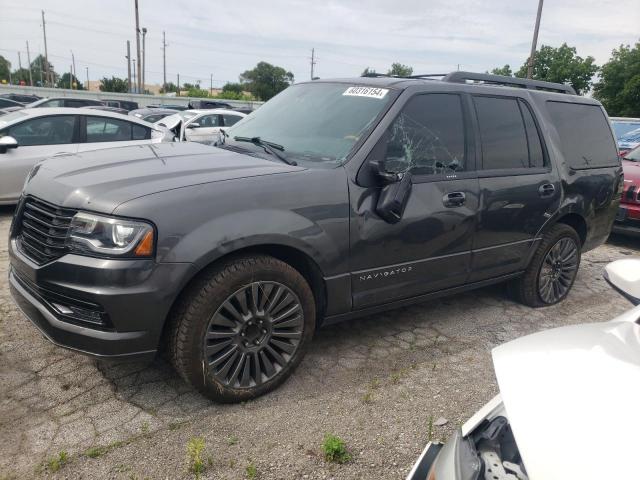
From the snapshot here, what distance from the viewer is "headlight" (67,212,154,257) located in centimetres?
244

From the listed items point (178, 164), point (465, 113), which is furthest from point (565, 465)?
point (465, 113)

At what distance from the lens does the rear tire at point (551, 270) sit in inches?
176

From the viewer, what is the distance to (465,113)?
12.3ft

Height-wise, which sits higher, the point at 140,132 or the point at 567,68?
the point at 567,68

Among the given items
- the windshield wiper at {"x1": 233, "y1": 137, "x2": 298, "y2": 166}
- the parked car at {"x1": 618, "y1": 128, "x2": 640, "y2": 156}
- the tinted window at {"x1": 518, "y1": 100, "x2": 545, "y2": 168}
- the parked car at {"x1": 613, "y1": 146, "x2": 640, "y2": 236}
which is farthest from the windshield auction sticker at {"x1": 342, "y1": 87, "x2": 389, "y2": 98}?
the parked car at {"x1": 618, "y1": 128, "x2": 640, "y2": 156}

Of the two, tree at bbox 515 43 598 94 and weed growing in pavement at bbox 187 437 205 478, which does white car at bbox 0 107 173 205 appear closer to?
weed growing in pavement at bbox 187 437 205 478

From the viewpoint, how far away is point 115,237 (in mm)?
2451

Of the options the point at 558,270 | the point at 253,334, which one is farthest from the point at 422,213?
the point at 558,270

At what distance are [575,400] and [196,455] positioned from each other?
1.78 meters

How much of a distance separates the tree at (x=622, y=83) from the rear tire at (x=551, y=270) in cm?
3708

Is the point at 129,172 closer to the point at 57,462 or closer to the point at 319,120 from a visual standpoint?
the point at 319,120

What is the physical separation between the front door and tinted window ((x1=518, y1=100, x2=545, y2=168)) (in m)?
0.74

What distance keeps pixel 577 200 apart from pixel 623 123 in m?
11.6

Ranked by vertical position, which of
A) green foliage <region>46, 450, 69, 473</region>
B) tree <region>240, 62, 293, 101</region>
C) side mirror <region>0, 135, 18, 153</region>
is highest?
tree <region>240, 62, 293, 101</region>
